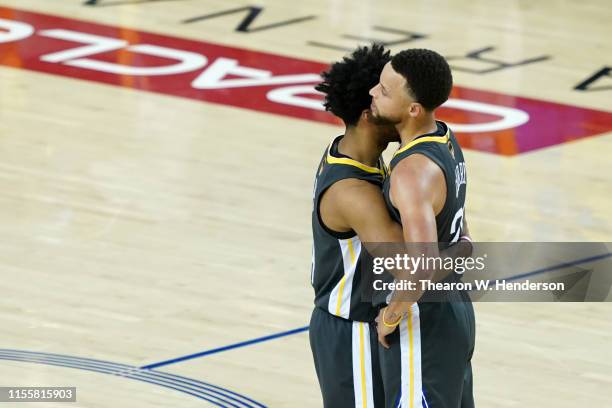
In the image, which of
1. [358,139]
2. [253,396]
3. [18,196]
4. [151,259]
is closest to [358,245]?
[358,139]

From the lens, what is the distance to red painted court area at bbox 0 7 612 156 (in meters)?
9.18

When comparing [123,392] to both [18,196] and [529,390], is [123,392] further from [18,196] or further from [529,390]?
[18,196]

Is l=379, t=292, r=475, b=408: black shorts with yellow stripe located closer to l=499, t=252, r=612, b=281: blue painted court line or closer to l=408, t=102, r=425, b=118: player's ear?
l=408, t=102, r=425, b=118: player's ear

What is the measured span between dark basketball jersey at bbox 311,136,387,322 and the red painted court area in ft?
15.4

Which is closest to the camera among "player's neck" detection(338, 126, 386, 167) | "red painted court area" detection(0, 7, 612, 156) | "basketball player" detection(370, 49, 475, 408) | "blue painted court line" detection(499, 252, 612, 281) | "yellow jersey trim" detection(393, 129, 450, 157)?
"basketball player" detection(370, 49, 475, 408)

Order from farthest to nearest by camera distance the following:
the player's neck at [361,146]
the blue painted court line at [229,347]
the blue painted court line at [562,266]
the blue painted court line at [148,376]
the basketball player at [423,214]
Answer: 1. the blue painted court line at [562,266]
2. the blue painted court line at [229,347]
3. the blue painted court line at [148,376]
4. the player's neck at [361,146]
5. the basketball player at [423,214]

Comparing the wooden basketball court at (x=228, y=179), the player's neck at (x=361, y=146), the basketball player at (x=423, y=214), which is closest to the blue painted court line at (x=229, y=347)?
the wooden basketball court at (x=228, y=179)

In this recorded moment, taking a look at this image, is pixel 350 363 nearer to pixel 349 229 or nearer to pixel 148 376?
pixel 349 229

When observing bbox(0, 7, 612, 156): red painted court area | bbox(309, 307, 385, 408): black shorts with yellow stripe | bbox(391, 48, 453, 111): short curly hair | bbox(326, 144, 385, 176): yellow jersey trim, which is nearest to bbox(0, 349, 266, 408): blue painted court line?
bbox(309, 307, 385, 408): black shorts with yellow stripe

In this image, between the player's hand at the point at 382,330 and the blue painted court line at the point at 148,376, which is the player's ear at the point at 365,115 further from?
the blue painted court line at the point at 148,376

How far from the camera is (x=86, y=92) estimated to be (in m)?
9.38

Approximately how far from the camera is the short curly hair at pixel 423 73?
12.9ft

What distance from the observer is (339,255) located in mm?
4145

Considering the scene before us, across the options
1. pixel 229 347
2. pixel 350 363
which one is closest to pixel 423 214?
pixel 350 363
